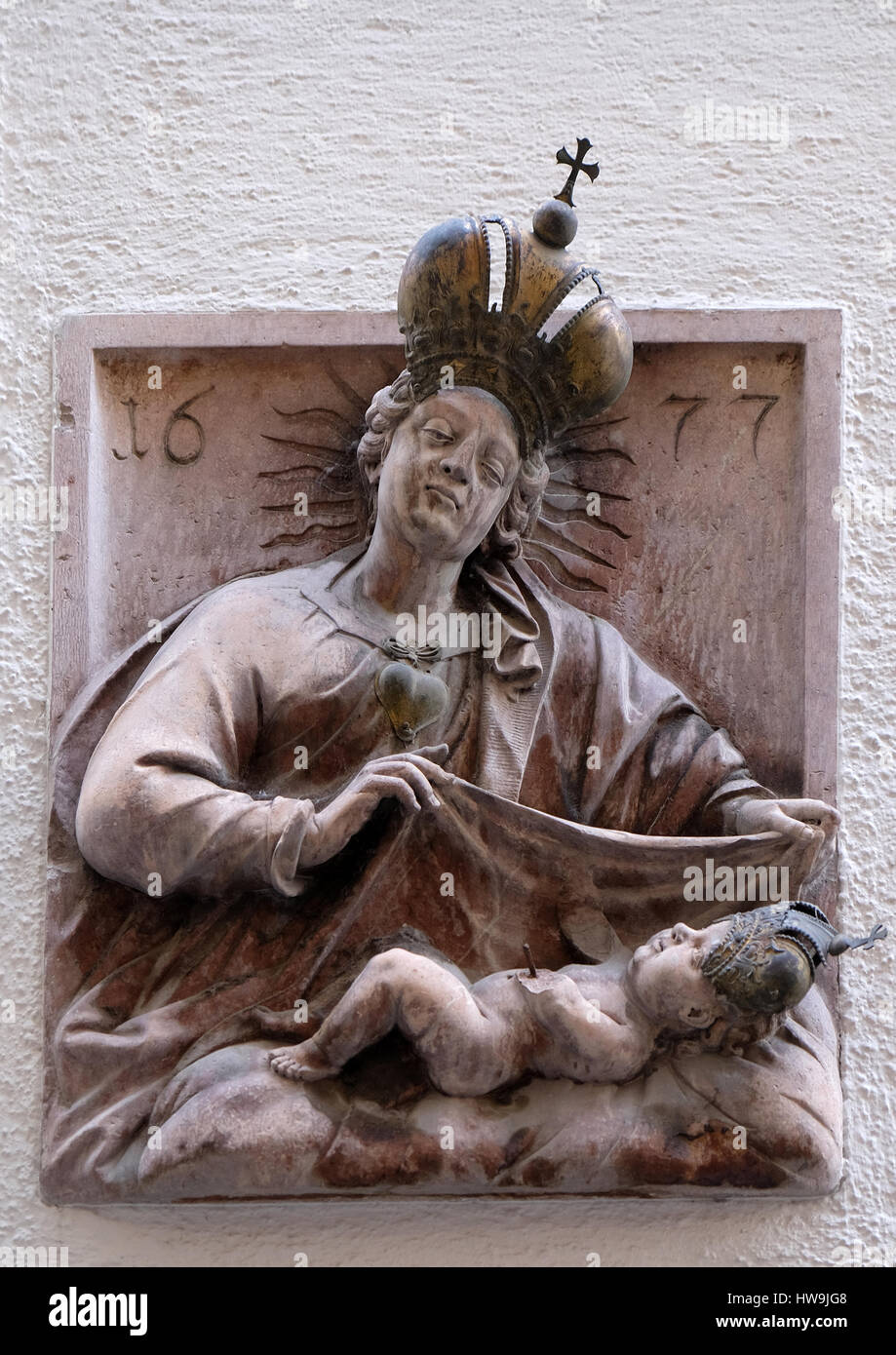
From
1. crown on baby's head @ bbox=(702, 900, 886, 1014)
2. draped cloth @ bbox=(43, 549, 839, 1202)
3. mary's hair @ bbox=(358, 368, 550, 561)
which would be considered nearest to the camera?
crown on baby's head @ bbox=(702, 900, 886, 1014)

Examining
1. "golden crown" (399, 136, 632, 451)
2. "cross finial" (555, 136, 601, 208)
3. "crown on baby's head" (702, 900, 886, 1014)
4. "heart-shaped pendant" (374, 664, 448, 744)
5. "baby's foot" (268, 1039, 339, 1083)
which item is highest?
"cross finial" (555, 136, 601, 208)

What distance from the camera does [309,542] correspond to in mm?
3785

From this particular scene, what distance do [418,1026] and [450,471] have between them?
0.82 metres

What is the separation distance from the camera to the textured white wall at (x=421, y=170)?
3.83 meters

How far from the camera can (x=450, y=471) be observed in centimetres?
355

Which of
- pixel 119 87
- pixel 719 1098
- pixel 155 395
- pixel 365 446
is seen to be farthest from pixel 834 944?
pixel 119 87

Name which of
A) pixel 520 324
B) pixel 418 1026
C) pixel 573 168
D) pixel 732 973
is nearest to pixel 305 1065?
pixel 418 1026

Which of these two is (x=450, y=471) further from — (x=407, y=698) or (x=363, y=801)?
(x=363, y=801)

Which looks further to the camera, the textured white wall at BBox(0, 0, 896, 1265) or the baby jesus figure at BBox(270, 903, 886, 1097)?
the textured white wall at BBox(0, 0, 896, 1265)

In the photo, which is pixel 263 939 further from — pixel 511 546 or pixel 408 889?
pixel 511 546

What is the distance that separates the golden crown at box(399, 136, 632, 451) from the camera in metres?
3.52

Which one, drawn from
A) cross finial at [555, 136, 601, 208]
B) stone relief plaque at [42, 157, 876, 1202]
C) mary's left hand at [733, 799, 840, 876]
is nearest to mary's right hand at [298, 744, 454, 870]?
stone relief plaque at [42, 157, 876, 1202]

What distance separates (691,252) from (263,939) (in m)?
1.33

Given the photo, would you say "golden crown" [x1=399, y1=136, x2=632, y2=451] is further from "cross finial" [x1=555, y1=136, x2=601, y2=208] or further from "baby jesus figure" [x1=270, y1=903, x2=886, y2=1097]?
"baby jesus figure" [x1=270, y1=903, x2=886, y2=1097]
